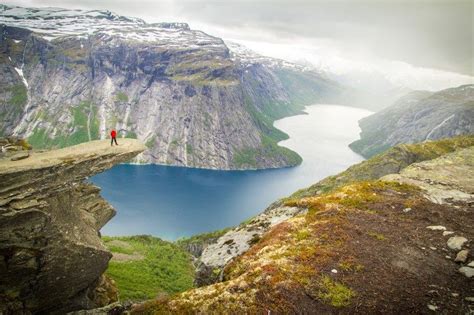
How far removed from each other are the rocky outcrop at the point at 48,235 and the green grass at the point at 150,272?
20.1 meters

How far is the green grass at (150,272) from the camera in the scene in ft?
181

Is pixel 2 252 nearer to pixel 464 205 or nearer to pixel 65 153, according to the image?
pixel 65 153

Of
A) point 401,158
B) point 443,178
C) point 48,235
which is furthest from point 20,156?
point 401,158

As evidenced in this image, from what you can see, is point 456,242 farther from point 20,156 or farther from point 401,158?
point 401,158

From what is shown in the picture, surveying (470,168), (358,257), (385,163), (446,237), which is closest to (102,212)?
(358,257)

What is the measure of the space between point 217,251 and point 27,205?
47.0 ft

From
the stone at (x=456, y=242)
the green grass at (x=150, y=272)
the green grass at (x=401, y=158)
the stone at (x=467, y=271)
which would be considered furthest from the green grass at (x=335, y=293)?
the green grass at (x=401, y=158)

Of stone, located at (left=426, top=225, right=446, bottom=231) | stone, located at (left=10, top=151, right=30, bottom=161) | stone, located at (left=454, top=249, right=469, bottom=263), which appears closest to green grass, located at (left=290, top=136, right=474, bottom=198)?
stone, located at (left=426, top=225, right=446, bottom=231)

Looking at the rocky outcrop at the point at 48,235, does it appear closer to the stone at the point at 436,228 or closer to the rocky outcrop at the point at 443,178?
the stone at the point at 436,228

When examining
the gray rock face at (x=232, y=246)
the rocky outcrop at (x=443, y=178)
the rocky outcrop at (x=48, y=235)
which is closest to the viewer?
the gray rock face at (x=232, y=246)

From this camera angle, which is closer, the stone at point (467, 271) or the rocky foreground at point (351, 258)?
the rocky foreground at point (351, 258)

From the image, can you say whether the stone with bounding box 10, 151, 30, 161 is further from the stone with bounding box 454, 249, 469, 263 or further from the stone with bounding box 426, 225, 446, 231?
the stone with bounding box 454, 249, 469, 263

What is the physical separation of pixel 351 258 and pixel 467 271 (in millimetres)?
5355

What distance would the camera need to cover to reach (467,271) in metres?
17.4
